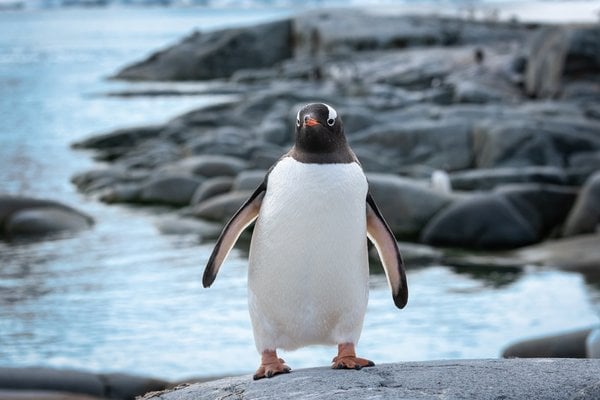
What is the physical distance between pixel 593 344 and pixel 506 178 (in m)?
6.50

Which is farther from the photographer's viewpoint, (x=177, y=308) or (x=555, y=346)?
(x=177, y=308)

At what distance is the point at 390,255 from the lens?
13.2 feet

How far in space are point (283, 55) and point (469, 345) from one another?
3013 cm

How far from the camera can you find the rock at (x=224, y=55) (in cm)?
3634

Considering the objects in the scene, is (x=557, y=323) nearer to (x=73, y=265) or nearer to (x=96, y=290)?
(x=96, y=290)

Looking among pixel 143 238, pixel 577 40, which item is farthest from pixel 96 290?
pixel 577 40

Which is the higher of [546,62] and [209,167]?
[209,167]

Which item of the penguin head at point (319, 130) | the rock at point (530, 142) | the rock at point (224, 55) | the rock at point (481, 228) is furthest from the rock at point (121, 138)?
the rock at point (224, 55)

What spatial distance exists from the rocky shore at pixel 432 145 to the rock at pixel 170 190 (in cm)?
2

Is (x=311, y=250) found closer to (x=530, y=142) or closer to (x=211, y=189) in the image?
(x=211, y=189)

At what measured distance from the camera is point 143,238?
11.3 m

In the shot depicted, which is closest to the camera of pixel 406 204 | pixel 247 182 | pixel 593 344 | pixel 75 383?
pixel 593 344

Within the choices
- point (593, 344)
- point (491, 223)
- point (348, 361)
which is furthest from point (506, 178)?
point (348, 361)

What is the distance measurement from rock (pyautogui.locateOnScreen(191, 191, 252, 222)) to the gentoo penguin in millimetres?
7601
